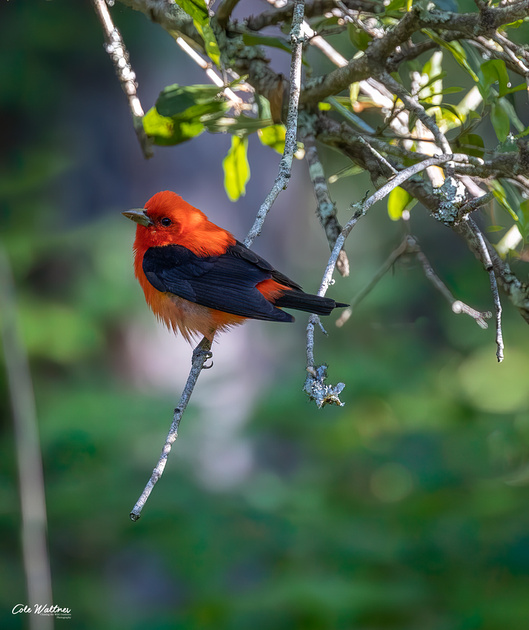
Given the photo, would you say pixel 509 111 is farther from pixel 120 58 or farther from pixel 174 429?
pixel 174 429

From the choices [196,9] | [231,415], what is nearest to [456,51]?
[196,9]

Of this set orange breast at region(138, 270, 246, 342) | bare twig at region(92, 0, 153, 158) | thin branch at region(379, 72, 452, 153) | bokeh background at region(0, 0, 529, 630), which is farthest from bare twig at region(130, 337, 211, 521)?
thin branch at region(379, 72, 452, 153)

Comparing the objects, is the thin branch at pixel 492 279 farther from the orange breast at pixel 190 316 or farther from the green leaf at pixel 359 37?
the orange breast at pixel 190 316

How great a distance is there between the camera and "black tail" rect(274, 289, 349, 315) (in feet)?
7.86

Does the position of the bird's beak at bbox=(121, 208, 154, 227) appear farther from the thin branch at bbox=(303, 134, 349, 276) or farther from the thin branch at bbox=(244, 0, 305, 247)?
the thin branch at bbox=(244, 0, 305, 247)

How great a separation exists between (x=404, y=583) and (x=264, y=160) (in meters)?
3.92

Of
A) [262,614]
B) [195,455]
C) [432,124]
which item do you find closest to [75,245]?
[195,455]

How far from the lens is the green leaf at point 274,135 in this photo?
274 cm

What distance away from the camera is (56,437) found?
444 cm

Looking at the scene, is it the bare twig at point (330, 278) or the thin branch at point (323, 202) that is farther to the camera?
the thin branch at point (323, 202)

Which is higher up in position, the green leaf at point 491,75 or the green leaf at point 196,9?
the green leaf at point 196,9

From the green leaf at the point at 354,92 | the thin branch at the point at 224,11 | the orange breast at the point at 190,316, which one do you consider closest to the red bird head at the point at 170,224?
the orange breast at the point at 190,316

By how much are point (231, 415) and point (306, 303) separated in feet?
7.97

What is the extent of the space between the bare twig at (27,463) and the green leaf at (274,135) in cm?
214
